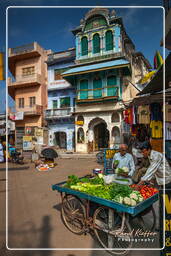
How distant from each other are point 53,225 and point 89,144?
41.4 ft

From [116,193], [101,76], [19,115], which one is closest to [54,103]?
[19,115]

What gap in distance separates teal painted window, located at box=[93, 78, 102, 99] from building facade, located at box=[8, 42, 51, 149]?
722 cm

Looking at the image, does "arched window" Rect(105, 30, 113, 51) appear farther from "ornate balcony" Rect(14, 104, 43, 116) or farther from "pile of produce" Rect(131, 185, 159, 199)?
"pile of produce" Rect(131, 185, 159, 199)

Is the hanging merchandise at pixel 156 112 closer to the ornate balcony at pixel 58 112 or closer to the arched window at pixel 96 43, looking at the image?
the ornate balcony at pixel 58 112

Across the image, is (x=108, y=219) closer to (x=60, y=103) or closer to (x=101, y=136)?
(x=101, y=136)

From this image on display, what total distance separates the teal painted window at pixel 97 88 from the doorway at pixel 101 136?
3227 mm

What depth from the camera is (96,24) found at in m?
15.8

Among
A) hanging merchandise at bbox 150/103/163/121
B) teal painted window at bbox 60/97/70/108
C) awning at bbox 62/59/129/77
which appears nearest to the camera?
hanging merchandise at bbox 150/103/163/121

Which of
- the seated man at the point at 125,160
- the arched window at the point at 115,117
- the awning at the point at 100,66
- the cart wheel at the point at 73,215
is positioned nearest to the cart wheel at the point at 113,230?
the cart wheel at the point at 73,215

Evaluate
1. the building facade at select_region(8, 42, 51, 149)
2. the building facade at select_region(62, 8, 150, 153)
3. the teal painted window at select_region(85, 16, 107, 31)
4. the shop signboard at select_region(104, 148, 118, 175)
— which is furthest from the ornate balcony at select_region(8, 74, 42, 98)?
the shop signboard at select_region(104, 148, 118, 175)

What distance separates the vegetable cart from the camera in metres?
2.56

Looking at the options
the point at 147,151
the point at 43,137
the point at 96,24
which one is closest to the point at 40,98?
the point at 43,137

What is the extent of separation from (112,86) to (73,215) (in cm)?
1327

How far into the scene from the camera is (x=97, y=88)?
51.6 ft
